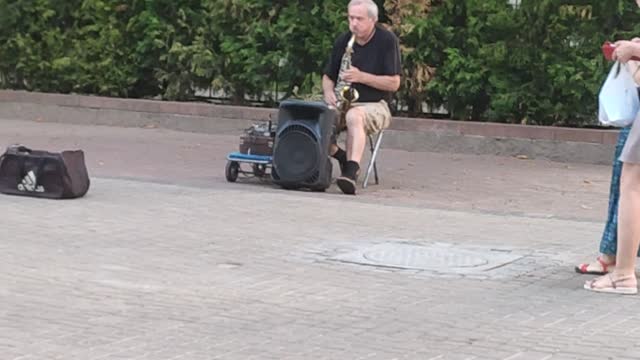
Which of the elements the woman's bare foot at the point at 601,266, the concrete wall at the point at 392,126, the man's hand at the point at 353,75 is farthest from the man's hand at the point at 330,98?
the woman's bare foot at the point at 601,266

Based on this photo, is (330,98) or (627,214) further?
(330,98)

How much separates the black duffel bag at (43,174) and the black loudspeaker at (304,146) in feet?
5.33

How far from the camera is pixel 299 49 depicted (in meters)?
15.0

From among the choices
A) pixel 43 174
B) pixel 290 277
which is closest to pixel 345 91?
pixel 43 174

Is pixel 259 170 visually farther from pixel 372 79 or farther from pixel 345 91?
pixel 372 79

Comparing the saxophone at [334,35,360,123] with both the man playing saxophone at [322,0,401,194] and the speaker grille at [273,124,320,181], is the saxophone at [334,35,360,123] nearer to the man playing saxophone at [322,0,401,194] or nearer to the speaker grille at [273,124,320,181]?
the man playing saxophone at [322,0,401,194]

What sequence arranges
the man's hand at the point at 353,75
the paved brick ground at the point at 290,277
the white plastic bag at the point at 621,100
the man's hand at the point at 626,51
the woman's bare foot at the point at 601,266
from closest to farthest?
1. the paved brick ground at the point at 290,277
2. the man's hand at the point at 626,51
3. the white plastic bag at the point at 621,100
4. the woman's bare foot at the point at 601,266
5. the man's hand at the point at 353,75

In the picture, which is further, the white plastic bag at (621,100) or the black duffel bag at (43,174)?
the black duffel bag at (43,174)

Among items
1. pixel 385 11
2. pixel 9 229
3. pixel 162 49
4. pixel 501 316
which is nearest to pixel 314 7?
pixel 385 11

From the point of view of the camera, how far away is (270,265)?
743 centimetres

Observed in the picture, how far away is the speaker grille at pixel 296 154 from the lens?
10.3 meters

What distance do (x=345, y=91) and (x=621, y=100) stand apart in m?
4.22

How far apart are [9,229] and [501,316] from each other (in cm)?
358

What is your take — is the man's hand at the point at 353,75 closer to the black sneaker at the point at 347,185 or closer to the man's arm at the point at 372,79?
the man's arm at the point at 372,79
